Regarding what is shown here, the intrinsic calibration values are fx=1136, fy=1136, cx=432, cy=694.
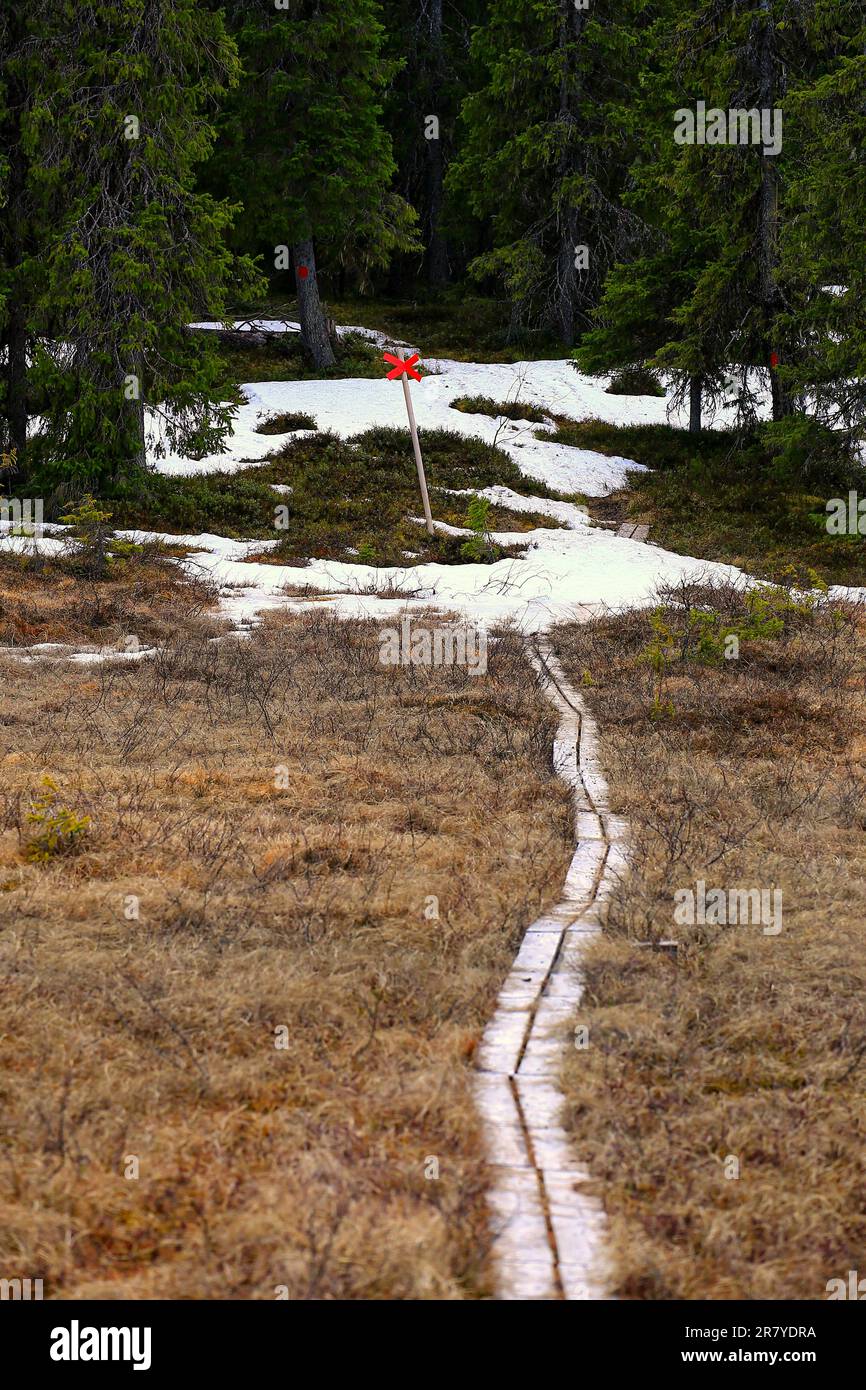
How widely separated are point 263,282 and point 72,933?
56.5 ft

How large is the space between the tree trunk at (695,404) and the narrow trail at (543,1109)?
63.6 ft

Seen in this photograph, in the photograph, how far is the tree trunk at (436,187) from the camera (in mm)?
33875

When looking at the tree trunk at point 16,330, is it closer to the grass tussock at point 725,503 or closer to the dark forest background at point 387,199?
the dark forest background at point 387,199

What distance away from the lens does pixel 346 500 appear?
21.1 m

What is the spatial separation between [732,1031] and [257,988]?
2044 millimetres

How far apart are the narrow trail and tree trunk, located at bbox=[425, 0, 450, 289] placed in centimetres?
3168

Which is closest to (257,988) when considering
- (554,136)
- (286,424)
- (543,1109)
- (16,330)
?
(543,1109)

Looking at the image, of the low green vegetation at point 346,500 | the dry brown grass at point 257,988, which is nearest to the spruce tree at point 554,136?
the low green vegetation at point 346,500

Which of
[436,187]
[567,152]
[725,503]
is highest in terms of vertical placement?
[436,187]

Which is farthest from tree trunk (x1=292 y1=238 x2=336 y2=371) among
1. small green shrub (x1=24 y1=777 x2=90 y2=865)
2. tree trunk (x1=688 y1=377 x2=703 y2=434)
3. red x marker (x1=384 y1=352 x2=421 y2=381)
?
small green shrub (x1=24 y1=777 x2=90 y2=865)

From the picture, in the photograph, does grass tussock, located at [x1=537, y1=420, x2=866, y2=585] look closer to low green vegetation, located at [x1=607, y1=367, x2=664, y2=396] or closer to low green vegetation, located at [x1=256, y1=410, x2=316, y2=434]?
low green vegetation, located at [x1=607, y1=367, x2=664, y2=396]

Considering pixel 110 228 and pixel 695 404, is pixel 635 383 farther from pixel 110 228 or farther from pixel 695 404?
pixel 110 228

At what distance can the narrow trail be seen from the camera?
3.48 metres
